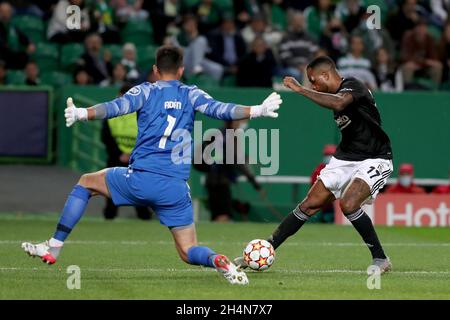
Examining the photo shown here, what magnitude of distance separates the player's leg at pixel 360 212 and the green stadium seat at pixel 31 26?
1203cm

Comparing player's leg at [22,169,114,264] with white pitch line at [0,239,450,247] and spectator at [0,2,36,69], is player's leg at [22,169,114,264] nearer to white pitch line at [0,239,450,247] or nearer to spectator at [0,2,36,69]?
white pitch line at [0,239,450,247]

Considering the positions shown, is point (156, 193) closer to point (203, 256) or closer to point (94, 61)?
point (203, 256)

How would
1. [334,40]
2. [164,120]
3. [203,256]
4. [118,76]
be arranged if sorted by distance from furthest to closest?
[334,40] → [118,76] → [164,120] → [203,256]

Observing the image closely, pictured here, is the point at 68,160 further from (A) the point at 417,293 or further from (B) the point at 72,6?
(A) the point at 417,293

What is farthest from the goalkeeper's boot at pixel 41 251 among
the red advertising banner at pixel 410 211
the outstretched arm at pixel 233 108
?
the red advertising banner at pixel 410 211

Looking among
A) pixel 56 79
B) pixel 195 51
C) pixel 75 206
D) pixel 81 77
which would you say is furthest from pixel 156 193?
pixel 195 51

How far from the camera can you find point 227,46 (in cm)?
2227

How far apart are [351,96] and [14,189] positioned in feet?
33.2

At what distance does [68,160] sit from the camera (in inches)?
843

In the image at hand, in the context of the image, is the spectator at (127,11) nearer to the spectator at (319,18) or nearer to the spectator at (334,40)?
the spectator at (319,18)

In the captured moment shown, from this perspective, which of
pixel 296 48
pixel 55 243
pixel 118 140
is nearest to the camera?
pixel 55 243

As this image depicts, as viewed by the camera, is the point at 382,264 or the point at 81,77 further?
the point at 81,77

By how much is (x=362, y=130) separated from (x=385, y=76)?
417 inches

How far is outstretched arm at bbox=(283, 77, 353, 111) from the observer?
10758 mm
